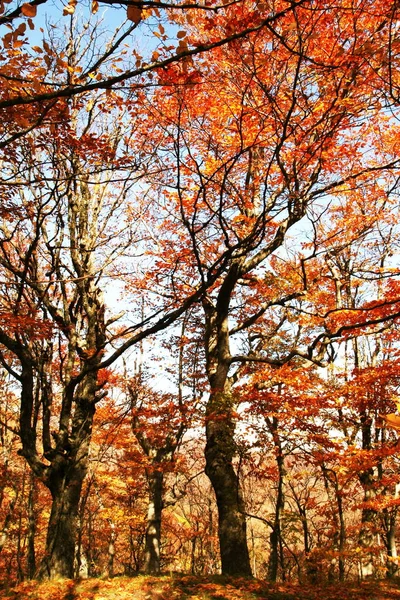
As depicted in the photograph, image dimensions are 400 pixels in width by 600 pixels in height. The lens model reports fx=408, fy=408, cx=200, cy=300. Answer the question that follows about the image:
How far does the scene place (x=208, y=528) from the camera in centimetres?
2292

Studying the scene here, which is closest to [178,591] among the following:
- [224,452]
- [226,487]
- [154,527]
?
[226,487]

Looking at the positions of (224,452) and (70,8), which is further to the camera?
(224,452)

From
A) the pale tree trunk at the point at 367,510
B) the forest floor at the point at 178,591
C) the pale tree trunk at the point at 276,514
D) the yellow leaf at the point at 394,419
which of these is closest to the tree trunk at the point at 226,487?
the forest floor at the point at 178,591

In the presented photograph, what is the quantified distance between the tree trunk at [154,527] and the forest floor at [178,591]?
19.7 feet

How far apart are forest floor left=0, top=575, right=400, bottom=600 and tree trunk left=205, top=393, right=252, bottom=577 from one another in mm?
409

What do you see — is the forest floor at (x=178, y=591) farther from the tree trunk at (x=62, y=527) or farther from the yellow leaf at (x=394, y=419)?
the yellow leaf at (x=394, y=419)

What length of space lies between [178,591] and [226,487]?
1796 mm

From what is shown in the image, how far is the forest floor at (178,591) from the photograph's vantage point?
5836 mm

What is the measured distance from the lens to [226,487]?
740 centimetres

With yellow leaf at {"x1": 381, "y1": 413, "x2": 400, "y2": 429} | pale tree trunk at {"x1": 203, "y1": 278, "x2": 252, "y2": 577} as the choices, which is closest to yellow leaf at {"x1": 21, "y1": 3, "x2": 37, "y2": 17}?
yellow leaf at {"x1": 381, "y1": 413, "x2": 400, "y2": 429}

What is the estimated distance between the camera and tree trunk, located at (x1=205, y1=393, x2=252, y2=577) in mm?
6918

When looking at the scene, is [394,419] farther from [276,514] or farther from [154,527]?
[154,527]

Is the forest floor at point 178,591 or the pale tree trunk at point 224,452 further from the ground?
the pale tree trunk at point 224,452

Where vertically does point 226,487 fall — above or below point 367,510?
above
